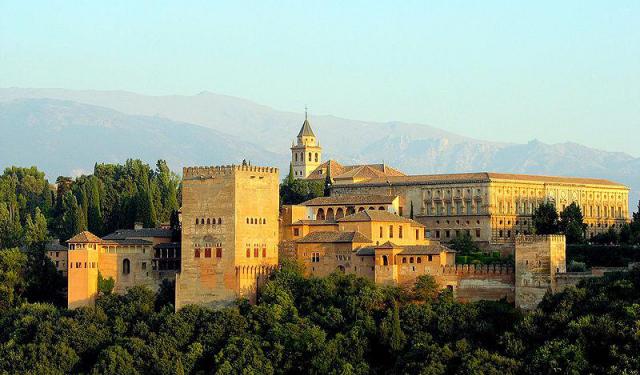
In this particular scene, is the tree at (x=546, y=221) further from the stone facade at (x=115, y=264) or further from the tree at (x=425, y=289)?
the stone facade at (x=115, y=264)

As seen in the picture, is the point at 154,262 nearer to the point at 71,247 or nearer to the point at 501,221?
the point at 71,247

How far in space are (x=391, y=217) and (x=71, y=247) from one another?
14.3 meters

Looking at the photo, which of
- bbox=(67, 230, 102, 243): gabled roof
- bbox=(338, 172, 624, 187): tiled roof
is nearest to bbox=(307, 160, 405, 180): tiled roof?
bbox=(338, 172, 624, 187): tiled roof

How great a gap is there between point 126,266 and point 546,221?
21.1 m

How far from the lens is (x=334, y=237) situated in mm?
55125

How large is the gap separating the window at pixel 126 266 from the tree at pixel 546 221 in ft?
66.5

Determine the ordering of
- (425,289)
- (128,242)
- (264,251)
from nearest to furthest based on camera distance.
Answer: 1. (425,289)
2. (264,251)
3. (128,242)

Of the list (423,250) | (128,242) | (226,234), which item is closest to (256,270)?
(226,234)

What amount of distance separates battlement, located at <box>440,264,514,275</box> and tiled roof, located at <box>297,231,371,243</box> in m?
4.54

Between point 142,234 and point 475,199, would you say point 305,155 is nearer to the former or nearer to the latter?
point 475,199

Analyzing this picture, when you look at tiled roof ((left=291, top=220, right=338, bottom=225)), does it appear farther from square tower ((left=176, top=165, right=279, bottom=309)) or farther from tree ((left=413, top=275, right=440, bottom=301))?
tree ((left=413, top=275, right=440, bottom=301))

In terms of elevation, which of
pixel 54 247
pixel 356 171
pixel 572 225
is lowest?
pixel 54 247

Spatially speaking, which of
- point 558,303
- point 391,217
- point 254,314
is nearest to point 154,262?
point 254,314

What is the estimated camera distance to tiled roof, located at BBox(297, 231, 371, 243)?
5459cm
